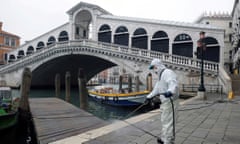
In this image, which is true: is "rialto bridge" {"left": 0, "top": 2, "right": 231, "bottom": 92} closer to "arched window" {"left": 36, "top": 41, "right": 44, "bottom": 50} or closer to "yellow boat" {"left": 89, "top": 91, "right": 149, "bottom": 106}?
"arched window" {"left": 36, "top": 41, "right": 44, "bottom": 50}

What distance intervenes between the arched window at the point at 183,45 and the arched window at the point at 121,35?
5311mm

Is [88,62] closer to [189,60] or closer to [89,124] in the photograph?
[189,60]

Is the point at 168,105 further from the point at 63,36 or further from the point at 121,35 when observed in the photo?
the point at 63,36

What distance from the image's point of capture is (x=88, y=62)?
87.8ft

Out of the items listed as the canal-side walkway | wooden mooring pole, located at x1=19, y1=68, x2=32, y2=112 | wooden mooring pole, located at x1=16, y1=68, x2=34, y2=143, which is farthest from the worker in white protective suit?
wooden mooring pole, located at x1=19, y1=68, x2=32, y2=112

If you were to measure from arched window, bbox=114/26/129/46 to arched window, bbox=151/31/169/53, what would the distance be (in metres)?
3.10

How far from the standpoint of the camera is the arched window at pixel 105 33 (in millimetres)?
23203

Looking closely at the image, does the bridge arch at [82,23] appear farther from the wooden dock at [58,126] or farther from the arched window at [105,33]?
the wooden dock at [58,126]

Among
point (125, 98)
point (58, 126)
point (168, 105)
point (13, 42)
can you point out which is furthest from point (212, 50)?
point (13, 42)

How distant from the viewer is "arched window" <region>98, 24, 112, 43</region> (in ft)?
76.1

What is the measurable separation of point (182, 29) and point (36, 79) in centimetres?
1997

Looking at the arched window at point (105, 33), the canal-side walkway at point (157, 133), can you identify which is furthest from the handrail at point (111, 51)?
the canal-side walkway at point (157, 133)

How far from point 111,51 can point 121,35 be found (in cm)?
425

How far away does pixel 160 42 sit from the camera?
66.0 ft
